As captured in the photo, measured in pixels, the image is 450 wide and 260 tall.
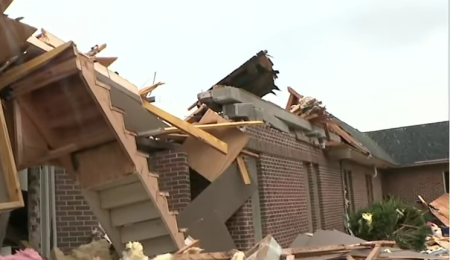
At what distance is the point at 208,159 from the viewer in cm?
977

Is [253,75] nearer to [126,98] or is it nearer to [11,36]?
[126,98]

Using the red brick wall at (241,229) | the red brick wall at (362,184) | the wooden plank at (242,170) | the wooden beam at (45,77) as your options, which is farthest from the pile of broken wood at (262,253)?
the red brick wall at (362,184)

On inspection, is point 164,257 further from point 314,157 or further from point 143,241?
point 314,157

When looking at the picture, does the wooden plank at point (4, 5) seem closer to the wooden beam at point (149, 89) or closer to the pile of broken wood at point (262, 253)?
the pile of broken wood at point (262, 253)

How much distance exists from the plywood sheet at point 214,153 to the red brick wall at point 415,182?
2153cm

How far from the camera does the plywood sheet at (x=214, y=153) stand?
968 centimetres

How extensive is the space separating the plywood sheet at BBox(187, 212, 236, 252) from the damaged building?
17 mm

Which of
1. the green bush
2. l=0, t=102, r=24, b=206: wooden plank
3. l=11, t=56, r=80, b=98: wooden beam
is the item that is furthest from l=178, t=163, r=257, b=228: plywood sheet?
the green bush

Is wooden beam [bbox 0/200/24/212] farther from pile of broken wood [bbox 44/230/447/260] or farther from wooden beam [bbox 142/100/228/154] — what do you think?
wooden beam [bbox 142/100/228/154]

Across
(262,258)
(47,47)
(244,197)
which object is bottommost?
(262,258)

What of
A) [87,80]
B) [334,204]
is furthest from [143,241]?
[334,204]

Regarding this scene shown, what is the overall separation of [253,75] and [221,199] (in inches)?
125

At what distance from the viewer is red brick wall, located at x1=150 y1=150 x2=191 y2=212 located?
9438 millimetres

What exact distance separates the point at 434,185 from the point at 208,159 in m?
22.7
